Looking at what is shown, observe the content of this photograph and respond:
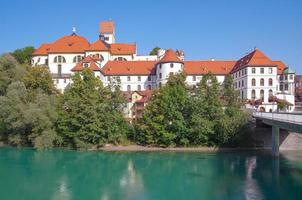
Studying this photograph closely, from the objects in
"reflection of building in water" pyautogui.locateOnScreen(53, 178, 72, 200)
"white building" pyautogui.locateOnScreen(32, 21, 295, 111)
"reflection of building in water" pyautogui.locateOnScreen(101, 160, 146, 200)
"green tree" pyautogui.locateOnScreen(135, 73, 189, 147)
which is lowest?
"reflection of building in water" pyautogui.locateOnScreen(101, 160, 146, 200)

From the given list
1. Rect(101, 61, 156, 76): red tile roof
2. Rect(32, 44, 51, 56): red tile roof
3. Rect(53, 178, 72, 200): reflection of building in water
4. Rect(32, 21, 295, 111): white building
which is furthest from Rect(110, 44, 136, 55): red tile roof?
Rect(53, 178, 72, 200): reflection of building in water

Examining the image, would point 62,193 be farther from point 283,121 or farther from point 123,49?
point 123,49

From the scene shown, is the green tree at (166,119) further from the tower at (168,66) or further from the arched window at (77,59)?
the arched window at (77,59)

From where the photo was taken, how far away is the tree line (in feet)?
145

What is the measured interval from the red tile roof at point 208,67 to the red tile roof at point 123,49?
12.8 meters

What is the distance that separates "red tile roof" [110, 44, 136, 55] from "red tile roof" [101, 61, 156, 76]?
5.80 meters

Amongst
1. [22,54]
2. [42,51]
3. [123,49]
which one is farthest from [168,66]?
[22,54]

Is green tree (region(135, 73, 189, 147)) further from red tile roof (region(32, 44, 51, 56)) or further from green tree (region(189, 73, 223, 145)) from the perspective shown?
red tile roof (region(32, 44, 51, 56))

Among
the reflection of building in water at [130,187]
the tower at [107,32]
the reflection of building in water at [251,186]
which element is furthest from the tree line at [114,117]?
the tower at [107,32]

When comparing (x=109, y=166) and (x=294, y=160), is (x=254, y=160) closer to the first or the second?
(x=294, y=160)

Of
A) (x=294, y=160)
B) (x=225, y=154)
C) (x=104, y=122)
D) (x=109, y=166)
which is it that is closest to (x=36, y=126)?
(x=104, y=122)

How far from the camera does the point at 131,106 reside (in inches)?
2223

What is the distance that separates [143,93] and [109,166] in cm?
2399

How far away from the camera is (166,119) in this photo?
4578cm
